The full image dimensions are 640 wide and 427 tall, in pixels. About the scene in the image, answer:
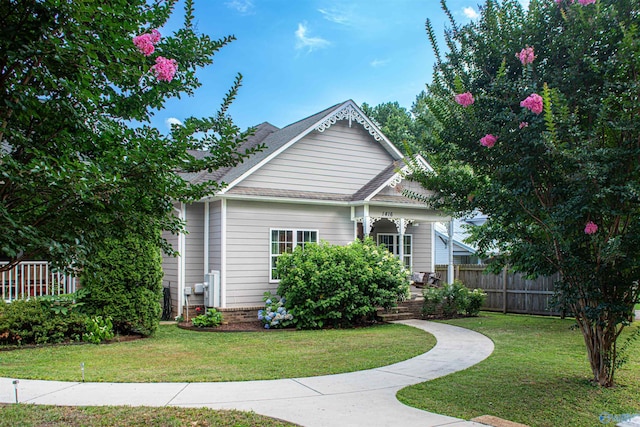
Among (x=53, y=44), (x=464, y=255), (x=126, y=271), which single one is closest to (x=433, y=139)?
(x=53, y=44)

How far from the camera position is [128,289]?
11.0 meters

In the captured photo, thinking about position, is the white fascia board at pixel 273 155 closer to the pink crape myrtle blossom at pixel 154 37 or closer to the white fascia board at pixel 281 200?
the white fascia board at pixel 281 200

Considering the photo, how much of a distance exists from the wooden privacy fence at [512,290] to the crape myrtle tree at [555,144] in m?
9.03

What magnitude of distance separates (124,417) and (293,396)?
6.24 ft

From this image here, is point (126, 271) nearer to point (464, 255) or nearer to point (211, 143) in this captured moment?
point (211, 143)

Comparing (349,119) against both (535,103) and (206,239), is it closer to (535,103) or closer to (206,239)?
(206,239)

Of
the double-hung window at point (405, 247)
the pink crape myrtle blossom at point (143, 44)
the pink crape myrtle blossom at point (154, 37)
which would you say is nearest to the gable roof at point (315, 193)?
the double-hung window at point (405, 247)

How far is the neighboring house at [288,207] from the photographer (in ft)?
45.3

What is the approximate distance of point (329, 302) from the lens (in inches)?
485

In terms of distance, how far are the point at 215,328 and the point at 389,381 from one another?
→ 6847 millimetres

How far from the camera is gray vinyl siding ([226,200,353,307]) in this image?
45.0 ft

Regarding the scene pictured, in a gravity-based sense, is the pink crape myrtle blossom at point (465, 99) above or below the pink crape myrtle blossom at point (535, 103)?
above

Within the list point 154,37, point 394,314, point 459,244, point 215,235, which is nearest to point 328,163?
point 215,235

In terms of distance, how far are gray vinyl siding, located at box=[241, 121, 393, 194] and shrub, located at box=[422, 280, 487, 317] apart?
406cm
